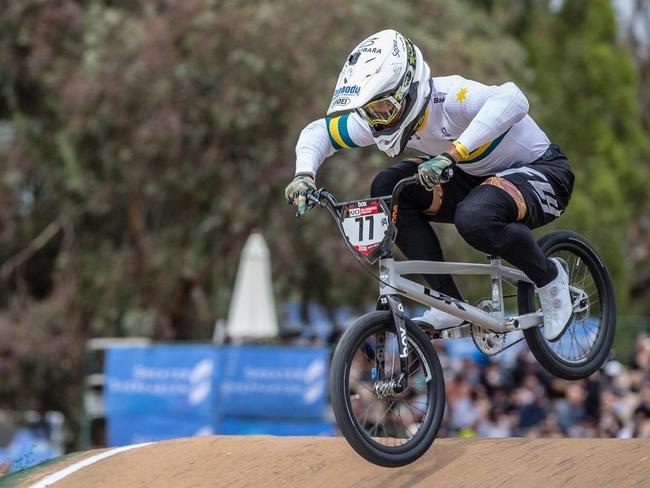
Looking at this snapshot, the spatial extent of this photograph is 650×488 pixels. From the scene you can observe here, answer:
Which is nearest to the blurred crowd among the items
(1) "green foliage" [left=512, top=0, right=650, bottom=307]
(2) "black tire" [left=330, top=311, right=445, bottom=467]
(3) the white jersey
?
(3) the white jersey

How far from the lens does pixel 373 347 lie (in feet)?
20.0

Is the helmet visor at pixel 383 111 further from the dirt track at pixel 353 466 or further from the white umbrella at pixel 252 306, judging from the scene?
the white umbrella at pixel 252 306

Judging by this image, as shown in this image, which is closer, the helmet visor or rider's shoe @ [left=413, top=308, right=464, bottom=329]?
the helmet visor

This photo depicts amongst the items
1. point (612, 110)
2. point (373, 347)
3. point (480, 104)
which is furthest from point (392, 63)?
point (612, 110)

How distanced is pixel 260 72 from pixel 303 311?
502 centimetres

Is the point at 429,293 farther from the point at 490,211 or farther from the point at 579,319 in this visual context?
the point at 579,319

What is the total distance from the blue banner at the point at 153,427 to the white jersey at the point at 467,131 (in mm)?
6828

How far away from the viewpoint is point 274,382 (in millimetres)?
12672

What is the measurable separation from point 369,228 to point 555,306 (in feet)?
4.90

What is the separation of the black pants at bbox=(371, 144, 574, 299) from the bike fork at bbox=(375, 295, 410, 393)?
0.58m

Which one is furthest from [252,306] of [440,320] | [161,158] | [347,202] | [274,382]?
[347,202]

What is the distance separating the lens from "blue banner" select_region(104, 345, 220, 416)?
12.9m

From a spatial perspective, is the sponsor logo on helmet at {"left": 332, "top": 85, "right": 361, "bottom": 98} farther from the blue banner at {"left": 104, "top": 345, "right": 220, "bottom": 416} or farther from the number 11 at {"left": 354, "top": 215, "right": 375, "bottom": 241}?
the blue banner at {"left": 104, "top": 345, "right": 220, "bottom": 416}

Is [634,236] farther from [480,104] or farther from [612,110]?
[480,104]
